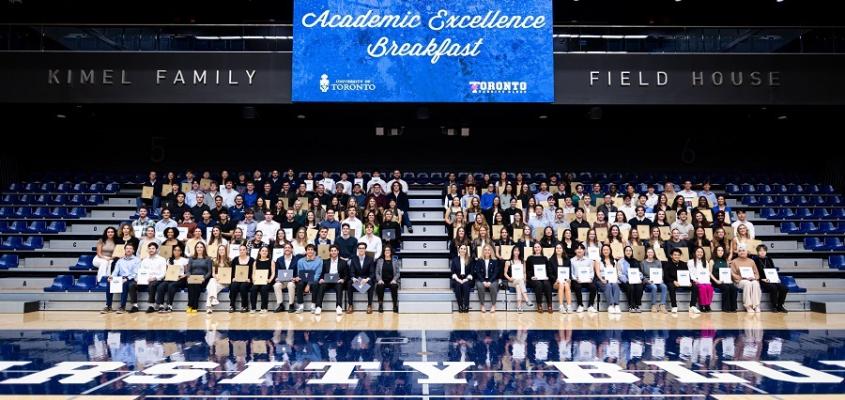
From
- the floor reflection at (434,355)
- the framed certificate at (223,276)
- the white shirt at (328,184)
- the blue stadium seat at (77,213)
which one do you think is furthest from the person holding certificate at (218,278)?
the blue stadium seat at (77,213)

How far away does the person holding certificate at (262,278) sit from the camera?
33.1ft

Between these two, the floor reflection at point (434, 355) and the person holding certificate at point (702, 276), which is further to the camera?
the person holding certificate at point (702, 276)

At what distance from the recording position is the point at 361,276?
10352mm

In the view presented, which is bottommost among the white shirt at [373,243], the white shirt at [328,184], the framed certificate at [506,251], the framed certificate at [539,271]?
the framed certificate at [539,271]

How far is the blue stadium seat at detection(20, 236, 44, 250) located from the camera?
12.3m

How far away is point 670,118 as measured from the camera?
1600cm

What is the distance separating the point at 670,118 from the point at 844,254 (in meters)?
5.31

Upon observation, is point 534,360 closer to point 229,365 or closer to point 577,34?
point 229,365

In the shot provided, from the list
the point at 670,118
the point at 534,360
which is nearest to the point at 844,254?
the point at 670,118

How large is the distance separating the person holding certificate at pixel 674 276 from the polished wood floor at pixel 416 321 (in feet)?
1.46

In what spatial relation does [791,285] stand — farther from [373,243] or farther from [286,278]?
[286,278]

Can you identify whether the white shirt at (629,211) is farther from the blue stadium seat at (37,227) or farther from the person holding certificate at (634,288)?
the blue stadium seat at (37,227)

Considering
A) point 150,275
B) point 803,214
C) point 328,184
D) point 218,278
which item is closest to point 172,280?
point 150,275

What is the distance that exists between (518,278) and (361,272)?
273 centimetres
